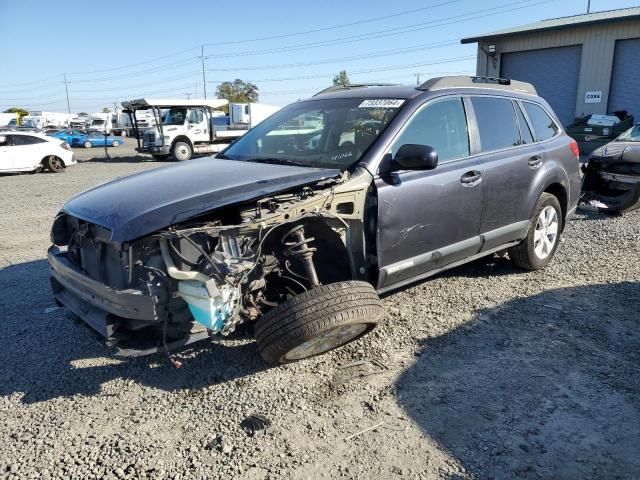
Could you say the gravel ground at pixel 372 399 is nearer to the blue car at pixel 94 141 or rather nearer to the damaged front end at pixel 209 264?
the damaged front end at pixel 209 264

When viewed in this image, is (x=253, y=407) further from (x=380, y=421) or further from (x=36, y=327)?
(x=36, y=327)

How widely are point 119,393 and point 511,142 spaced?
387cm

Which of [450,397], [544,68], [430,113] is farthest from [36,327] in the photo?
[544,68]

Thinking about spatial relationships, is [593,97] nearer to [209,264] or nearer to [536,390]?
[536,390]

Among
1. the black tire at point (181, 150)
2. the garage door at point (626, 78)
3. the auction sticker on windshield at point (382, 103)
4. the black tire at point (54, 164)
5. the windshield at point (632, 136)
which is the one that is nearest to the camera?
the auction sticker on windshield at point (382, 103)

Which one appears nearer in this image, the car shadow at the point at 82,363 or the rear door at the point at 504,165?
the car shadow at the point at 82,363

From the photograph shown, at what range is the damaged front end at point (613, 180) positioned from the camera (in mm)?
8109

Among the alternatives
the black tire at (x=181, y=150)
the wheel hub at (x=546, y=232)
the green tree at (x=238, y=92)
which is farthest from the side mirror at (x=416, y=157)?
the green tree at (x=238, y=92)

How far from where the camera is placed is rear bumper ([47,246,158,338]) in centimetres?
286

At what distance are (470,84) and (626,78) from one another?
58.4 feet

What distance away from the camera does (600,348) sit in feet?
12.3

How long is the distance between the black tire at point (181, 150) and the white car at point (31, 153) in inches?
185

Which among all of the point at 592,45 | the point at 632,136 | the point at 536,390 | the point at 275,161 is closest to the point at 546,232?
the point at 536,390

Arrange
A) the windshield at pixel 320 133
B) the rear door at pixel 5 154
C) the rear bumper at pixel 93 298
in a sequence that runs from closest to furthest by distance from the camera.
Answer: the rear bumper at pixel 93 298 < the windshield at pixel 320 133 < the rear door at pixel 5 154
